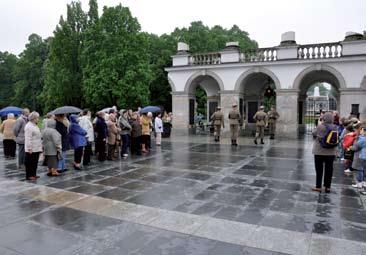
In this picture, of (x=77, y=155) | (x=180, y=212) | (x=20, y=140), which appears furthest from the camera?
(x=20, y=140)

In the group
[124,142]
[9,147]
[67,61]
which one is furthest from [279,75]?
[67,61]

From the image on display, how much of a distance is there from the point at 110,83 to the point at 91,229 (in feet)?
84.6

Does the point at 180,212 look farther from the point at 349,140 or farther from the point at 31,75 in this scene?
the point at 31,75

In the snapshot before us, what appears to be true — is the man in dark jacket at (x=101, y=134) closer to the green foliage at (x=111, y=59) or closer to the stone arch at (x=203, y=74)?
the stone arch at (x=203, y=74)

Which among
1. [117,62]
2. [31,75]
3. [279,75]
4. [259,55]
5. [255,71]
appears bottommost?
[279,75]

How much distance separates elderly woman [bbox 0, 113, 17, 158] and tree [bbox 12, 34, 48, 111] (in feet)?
142

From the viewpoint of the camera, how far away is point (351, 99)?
16656 mm

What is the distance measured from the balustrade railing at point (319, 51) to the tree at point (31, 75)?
1751 inches

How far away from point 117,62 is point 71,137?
69.9 ft

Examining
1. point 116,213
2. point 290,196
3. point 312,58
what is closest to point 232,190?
point 290,196

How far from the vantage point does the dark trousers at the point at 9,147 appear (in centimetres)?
1173

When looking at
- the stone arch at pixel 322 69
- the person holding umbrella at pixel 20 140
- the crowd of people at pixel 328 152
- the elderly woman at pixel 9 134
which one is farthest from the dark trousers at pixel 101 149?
the stone arch at pixel 322 69

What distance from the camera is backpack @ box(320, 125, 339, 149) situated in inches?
255

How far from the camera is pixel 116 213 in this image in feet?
17.7
